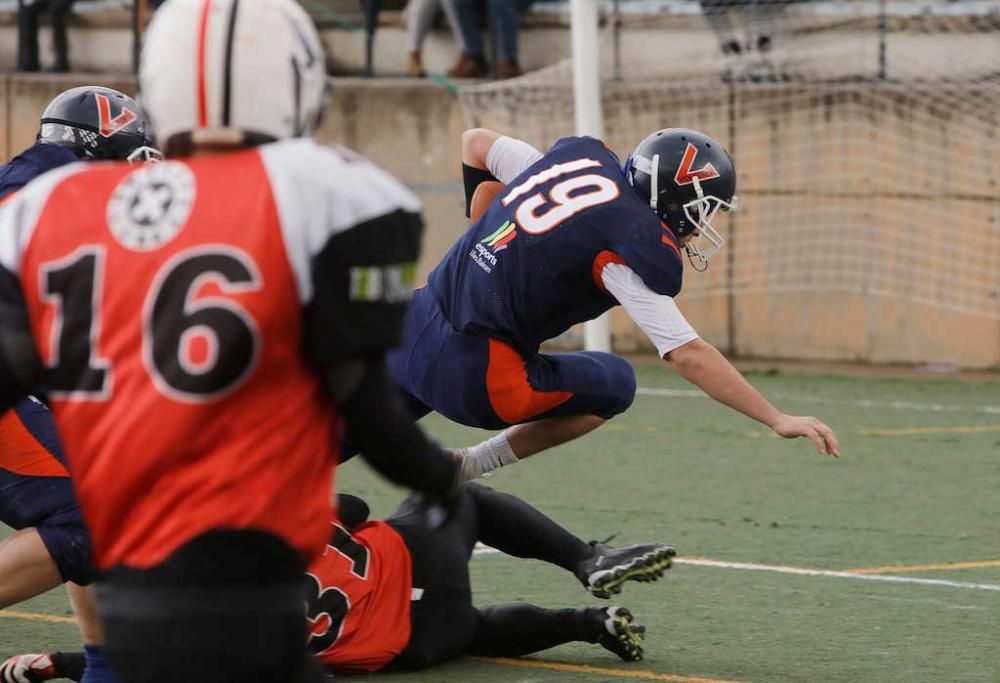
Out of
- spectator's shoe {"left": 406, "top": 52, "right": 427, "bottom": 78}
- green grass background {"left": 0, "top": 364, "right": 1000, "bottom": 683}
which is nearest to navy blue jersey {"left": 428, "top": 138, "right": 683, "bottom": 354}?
green grass background {"left": 0, "top": 364, "right": 1000, "bottom": 683}

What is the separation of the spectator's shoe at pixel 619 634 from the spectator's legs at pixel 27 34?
33.7 ft

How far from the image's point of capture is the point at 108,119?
5180 millimetres

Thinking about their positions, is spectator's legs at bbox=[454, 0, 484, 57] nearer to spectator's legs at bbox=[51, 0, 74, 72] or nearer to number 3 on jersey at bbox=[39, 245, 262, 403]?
spectator's legs at bbox=[51, 0, 74, 72]

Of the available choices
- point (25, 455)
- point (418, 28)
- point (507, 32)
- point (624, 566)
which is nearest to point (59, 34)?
point (418, 28)

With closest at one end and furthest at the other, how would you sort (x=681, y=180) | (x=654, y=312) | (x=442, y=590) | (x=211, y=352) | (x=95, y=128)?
(x=211, y=352)
(x=442, y=590)
(x=95, y=128)
(x=654, y=312)
(x=681, y=180)

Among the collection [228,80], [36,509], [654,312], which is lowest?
[36,509]

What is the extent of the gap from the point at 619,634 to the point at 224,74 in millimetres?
2863

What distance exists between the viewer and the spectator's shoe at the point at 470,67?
1289 centimetres

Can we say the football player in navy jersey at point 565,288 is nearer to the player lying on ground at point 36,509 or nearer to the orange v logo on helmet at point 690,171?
the orange v logo on helmet at point 690,171

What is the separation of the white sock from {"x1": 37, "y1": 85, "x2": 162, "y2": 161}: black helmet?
1.44m

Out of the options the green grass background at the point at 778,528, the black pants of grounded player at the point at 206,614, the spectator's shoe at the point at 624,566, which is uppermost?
the black pants of grounded player at the point at 206,614

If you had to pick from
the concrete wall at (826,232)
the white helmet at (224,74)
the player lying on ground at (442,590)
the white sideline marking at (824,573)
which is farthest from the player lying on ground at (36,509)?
the concrete wall at (826,232)

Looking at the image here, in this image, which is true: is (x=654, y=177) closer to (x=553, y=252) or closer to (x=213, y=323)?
(x=553, y=252)

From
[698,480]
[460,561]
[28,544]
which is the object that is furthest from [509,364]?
[698,480]
